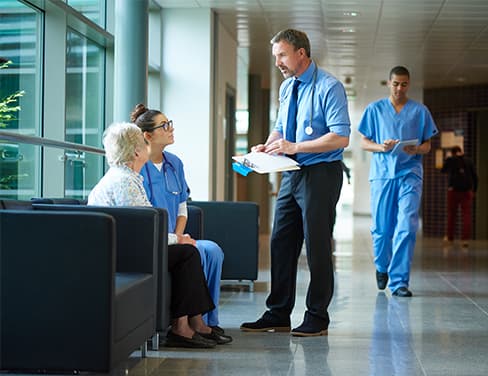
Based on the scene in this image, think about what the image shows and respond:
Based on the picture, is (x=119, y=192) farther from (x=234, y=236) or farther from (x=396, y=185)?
(x=396, y=185)

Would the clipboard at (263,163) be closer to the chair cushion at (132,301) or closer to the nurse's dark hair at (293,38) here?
the nurse's dark hair at (293,38)

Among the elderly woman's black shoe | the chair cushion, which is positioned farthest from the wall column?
the chair cushion

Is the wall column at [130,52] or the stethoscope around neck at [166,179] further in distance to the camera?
the wall column at [130,52]

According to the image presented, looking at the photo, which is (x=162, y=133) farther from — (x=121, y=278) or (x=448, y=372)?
(x=448, y=372)

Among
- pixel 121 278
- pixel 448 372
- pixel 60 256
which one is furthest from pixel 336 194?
pixel 60 256

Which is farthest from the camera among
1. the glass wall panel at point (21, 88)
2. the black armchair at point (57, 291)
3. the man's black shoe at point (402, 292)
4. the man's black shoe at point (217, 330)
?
the man's black shoe at point (402, 292)

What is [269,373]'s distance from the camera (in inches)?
135

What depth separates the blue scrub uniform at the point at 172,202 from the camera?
13.8 feet

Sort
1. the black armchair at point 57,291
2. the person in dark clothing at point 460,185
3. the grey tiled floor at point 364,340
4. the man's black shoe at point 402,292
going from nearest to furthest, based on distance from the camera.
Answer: the black armchair at point 57,291 → the grey tiled floor at point 364,340 → the man's black shoe at point 402,292 → the person in dark clothing at point 460,185

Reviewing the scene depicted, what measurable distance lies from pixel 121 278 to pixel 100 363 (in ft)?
1.44

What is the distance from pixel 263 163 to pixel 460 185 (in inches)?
423

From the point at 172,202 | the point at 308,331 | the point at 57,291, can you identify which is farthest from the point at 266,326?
the point at 57,291

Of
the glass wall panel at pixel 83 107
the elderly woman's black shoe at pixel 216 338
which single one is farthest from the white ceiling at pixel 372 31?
the elderly woman's black shoe at pixel 216 338

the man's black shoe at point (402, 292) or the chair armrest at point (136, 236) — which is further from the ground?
the chair armrest at point (136, 236)
